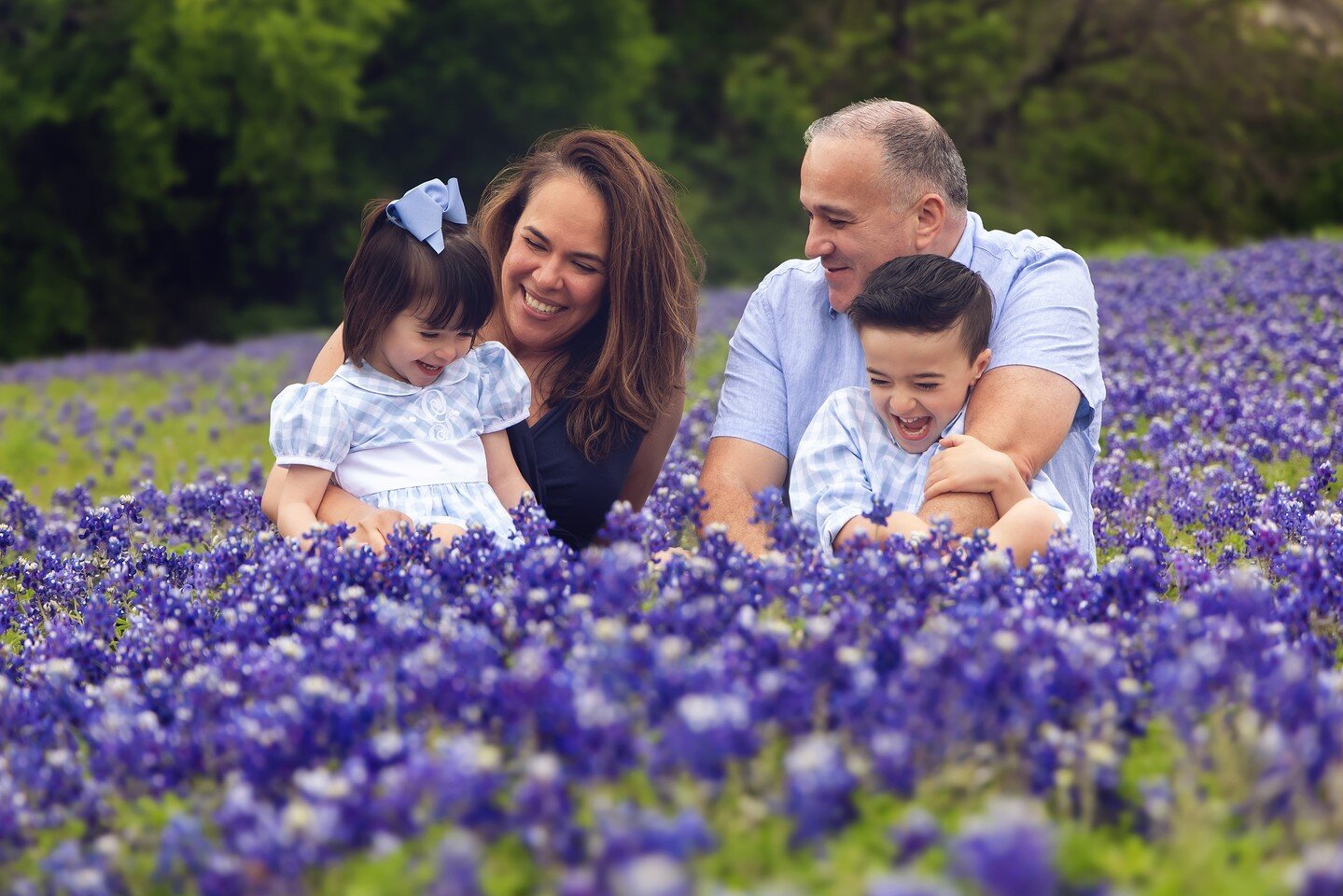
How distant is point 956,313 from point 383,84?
2816cm

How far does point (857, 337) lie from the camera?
19.6 feet

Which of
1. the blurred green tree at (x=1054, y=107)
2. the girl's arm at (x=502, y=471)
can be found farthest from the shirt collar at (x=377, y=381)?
the blurred green tree at (x=1054, y=107)

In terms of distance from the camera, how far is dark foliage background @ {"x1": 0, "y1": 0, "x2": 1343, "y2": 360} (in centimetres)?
2814

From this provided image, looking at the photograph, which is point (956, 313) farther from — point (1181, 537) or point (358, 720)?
point (358, 720)

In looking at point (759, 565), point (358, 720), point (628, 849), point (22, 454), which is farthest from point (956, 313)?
point (22, 454)

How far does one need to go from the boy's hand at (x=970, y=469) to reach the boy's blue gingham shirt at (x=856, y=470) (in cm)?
25

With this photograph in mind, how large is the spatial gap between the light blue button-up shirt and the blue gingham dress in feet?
3.79

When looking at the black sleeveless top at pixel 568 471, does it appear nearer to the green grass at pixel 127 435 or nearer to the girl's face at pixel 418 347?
the girl's face at pixel 418 347

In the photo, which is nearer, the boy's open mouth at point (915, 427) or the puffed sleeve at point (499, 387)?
the boy's open mouth at point (915, 427)

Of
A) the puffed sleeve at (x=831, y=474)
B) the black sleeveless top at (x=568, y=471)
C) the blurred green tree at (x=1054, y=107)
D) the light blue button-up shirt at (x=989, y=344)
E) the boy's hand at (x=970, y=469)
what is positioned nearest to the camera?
the boy's hand at (x=970, y=469)

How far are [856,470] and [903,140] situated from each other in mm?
1445

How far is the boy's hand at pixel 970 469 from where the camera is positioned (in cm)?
487

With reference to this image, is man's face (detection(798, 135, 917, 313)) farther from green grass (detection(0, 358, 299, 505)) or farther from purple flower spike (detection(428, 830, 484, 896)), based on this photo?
green grass (detection(0, 358, 299, 505))

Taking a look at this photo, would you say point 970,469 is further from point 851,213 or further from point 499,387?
point 499,387
